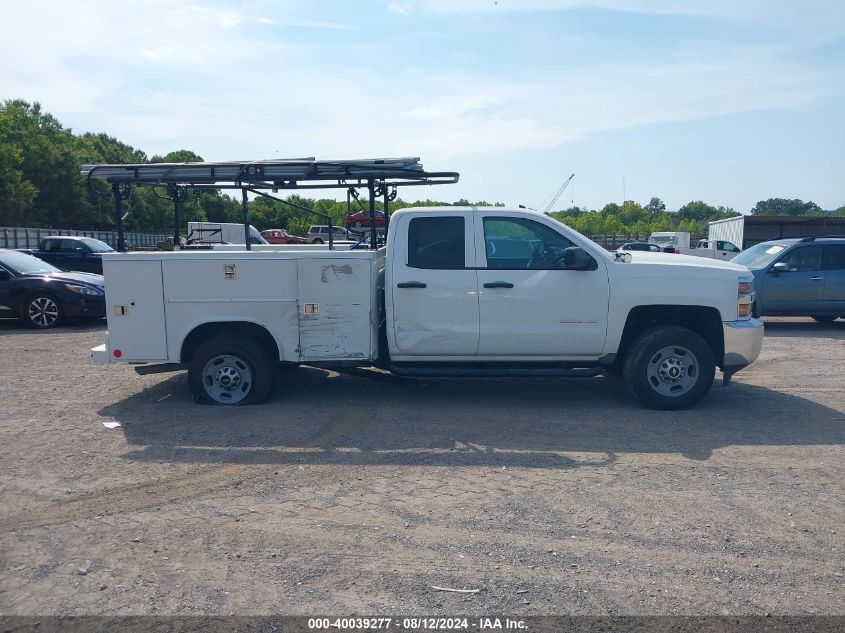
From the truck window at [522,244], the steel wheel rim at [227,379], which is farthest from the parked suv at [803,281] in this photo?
the steel wheel rim at [227,379]

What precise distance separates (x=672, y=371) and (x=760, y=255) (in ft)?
27.0

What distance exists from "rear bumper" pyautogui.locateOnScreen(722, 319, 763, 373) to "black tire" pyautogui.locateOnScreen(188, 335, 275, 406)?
4814 mm

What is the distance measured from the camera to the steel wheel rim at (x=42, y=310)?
14.0 meters

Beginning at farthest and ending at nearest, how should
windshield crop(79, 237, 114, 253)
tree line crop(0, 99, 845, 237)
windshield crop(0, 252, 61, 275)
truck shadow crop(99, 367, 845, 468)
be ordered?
tree line crop(0, 99, 845, 237), windshield crop(79, 237, 114, 253), windshield crop(0, 252, 61, 275), truck shadow crop(99, 367, 845, 468)

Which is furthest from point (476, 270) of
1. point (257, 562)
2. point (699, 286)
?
point (257, 562)

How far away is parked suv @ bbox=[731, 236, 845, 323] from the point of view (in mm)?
13766

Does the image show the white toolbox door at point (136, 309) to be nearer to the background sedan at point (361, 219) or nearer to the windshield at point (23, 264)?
the background sedan at point (361, 219)

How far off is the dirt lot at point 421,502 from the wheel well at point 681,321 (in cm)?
72

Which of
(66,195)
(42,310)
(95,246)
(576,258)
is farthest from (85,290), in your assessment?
(66,195)

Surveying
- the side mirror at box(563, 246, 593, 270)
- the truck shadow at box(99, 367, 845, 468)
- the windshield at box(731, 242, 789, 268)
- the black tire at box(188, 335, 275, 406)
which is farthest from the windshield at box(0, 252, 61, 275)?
the windshield at box(731, 242, 789, 268)

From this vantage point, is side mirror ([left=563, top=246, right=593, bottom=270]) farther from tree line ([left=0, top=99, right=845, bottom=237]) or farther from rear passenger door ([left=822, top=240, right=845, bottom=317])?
tree line ([left=0, top=99, right=845, bottom=237])

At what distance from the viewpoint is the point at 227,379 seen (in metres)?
7.82

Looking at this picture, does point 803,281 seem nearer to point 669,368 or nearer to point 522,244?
point 669,368

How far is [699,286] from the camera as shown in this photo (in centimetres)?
755
